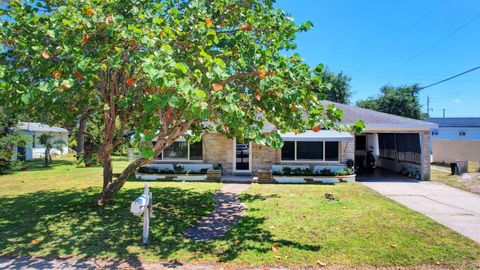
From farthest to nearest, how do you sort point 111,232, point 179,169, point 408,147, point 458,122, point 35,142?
point 458,122, point 35,142, point 408,147, point 179,169, point 111,232

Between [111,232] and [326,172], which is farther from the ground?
[326,172]

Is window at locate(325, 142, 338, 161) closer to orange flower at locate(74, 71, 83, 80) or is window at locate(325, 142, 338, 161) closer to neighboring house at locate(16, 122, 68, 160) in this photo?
orange flower at locate(74, 71, 83, 80)

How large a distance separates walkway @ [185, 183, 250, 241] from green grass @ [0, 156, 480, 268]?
29 centimetres

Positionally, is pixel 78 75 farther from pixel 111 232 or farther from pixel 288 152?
pixel 288 152

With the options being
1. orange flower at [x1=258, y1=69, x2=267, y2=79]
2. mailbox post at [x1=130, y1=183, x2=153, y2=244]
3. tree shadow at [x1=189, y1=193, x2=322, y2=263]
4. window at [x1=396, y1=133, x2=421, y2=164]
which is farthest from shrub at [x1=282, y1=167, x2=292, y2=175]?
mailbox post at [x1=130, y1=183, x2=153, y2=244]

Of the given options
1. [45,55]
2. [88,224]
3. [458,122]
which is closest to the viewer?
[45,55]

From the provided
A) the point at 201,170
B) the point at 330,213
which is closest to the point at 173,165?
the point at 201,170

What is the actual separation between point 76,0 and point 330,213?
8801mm

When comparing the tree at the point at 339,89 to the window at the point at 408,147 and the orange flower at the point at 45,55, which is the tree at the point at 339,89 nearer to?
the window at the point at 408,147

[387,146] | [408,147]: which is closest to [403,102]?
[387,146]

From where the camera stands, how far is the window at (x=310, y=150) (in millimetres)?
18094

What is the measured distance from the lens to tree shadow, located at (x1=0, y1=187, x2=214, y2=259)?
21.6ft

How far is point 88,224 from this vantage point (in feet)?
27.5

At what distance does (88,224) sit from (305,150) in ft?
41.3
